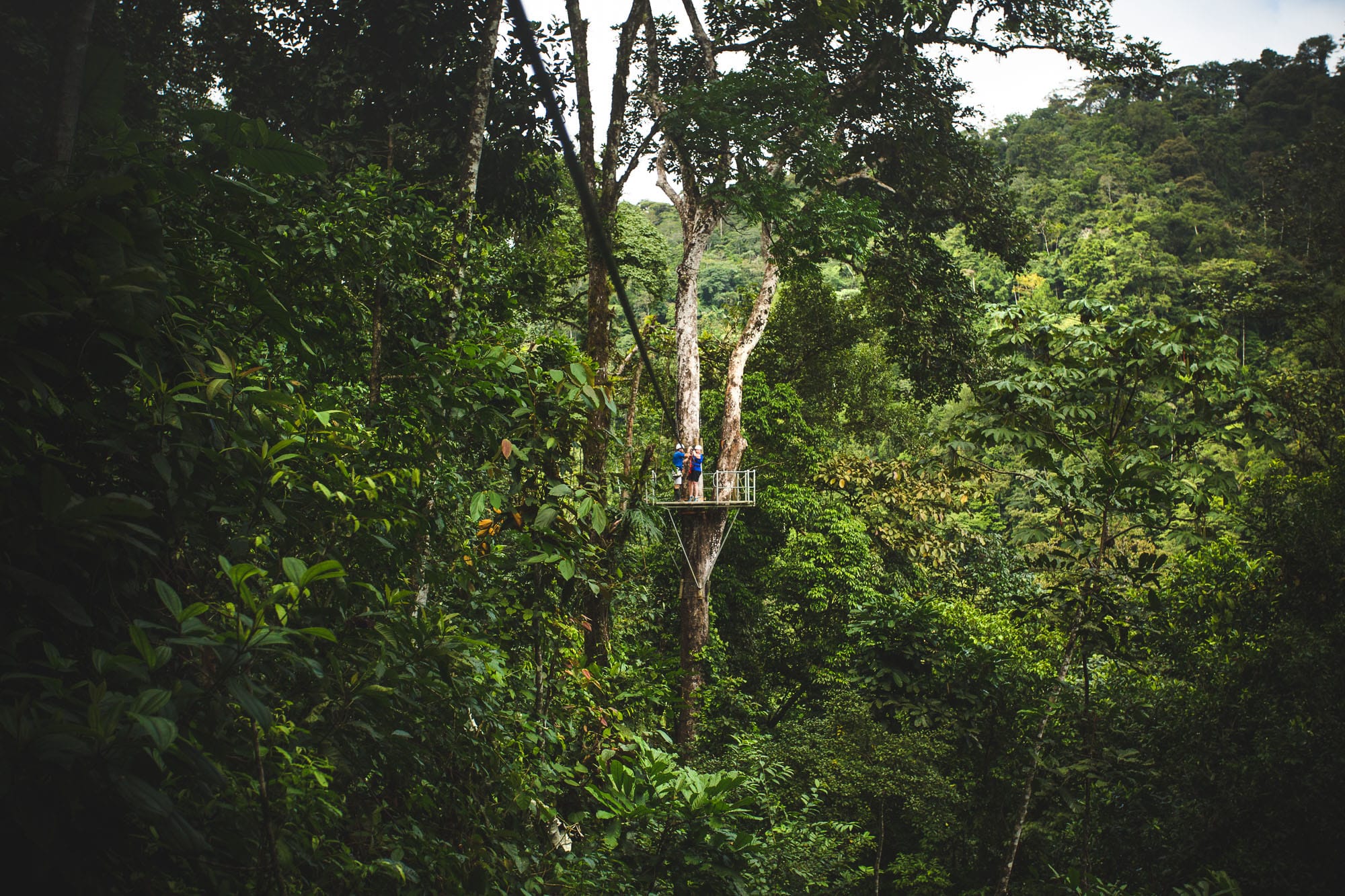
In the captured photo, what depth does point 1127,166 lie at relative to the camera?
47312 millimetres

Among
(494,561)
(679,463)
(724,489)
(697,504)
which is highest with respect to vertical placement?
(679,463)

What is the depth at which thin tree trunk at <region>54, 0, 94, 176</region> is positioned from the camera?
2.96 m

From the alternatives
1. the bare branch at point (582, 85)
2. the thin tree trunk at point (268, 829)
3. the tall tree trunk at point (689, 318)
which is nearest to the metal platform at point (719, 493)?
the tall tree trunk at point (689, 318)

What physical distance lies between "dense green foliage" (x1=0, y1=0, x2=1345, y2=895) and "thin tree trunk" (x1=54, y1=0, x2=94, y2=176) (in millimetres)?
481

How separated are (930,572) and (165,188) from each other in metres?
14.2

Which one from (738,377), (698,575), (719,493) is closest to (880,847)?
(698,575)

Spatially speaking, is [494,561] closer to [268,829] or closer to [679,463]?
[268,829]

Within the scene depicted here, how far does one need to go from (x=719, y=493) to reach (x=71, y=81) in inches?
341

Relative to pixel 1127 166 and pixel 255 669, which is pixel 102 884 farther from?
pixel 1127 166

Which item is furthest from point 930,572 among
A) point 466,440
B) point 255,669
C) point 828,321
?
point 255,669

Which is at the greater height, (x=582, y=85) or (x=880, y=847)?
(x=582, y=85)

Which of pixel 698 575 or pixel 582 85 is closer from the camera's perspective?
pixel 582 85

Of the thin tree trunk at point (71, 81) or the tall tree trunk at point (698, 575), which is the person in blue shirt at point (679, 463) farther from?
the thin tree trunk at point (71, 81)

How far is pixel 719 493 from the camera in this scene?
10.9 meters
